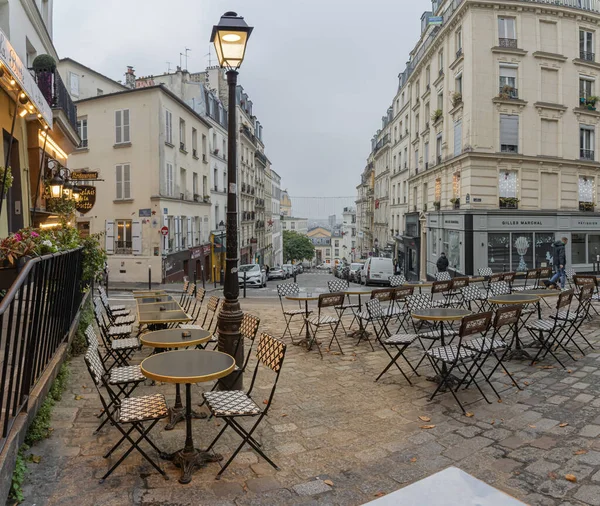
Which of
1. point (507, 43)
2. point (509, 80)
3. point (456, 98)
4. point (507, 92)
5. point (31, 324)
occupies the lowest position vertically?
point (31, 324)

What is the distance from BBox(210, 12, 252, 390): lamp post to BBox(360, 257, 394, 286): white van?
18.2 meters

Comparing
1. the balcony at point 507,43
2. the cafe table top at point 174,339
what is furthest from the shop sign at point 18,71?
the balcony at point 507,43

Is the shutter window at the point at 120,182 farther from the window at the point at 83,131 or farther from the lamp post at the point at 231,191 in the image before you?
the lamp post at the point at 231,191

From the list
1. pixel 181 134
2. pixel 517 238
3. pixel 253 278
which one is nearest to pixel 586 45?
pixel 517 238

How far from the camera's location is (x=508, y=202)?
22.0 metres

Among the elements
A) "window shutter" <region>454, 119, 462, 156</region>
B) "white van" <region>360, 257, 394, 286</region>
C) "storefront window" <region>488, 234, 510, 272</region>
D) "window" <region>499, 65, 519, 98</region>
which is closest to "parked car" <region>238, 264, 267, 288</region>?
"white van" <region>360, 257, 394, 286</region>

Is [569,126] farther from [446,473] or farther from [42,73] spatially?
[446,473]

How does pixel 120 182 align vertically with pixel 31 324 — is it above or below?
above

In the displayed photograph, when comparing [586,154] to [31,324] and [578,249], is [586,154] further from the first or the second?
[31,324]

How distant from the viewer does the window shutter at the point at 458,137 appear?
22938 mm

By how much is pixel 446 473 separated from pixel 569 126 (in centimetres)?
2480

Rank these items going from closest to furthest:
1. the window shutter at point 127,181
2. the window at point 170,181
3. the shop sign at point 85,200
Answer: the shop sign at point 85,200
the window shutter at point 127,181
the window at point 170,181

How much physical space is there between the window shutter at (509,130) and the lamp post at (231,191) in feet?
64.2

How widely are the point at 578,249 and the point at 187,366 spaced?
24548 millimetres
